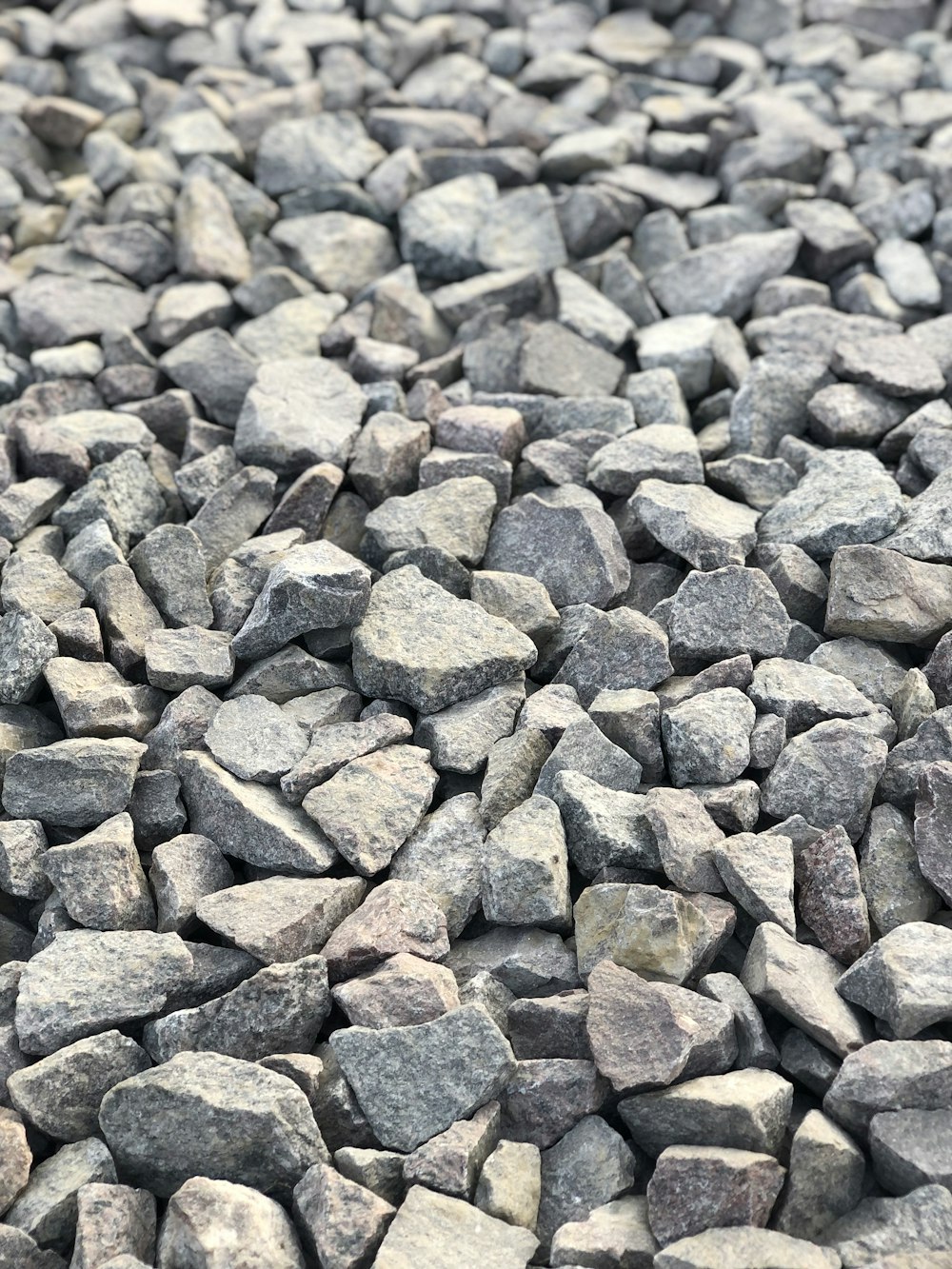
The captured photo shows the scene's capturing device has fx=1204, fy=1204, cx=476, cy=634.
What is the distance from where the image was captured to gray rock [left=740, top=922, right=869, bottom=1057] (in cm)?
175

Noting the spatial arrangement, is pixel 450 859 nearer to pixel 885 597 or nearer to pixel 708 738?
pixel 708 738

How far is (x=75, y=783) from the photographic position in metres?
2.10

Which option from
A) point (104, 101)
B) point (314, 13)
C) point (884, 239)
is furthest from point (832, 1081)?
point (314, 13)

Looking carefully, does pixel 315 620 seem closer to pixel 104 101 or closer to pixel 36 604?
pixel 36 604

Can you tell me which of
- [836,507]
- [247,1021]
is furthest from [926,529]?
[247,1021]

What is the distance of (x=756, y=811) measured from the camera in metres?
2.06

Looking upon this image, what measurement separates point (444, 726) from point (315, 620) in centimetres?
32

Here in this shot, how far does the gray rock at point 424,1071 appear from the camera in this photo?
1.71 meters

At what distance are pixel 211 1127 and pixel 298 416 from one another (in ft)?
5.47

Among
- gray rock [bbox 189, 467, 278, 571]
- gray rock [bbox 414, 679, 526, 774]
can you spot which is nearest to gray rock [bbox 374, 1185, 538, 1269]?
gray rock [bbox 414, 679, 526, 774]

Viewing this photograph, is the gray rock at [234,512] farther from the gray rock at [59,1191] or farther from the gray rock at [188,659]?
the gray rock at [59,1191]

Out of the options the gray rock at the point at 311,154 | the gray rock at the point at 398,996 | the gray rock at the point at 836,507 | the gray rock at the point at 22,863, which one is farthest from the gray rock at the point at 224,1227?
the gray rock at the point at 311,154

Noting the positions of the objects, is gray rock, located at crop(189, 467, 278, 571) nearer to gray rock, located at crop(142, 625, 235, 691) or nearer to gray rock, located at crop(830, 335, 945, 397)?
gray rock, located at crop(142, 625, 235, 691)

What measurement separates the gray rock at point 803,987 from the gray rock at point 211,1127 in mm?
690
